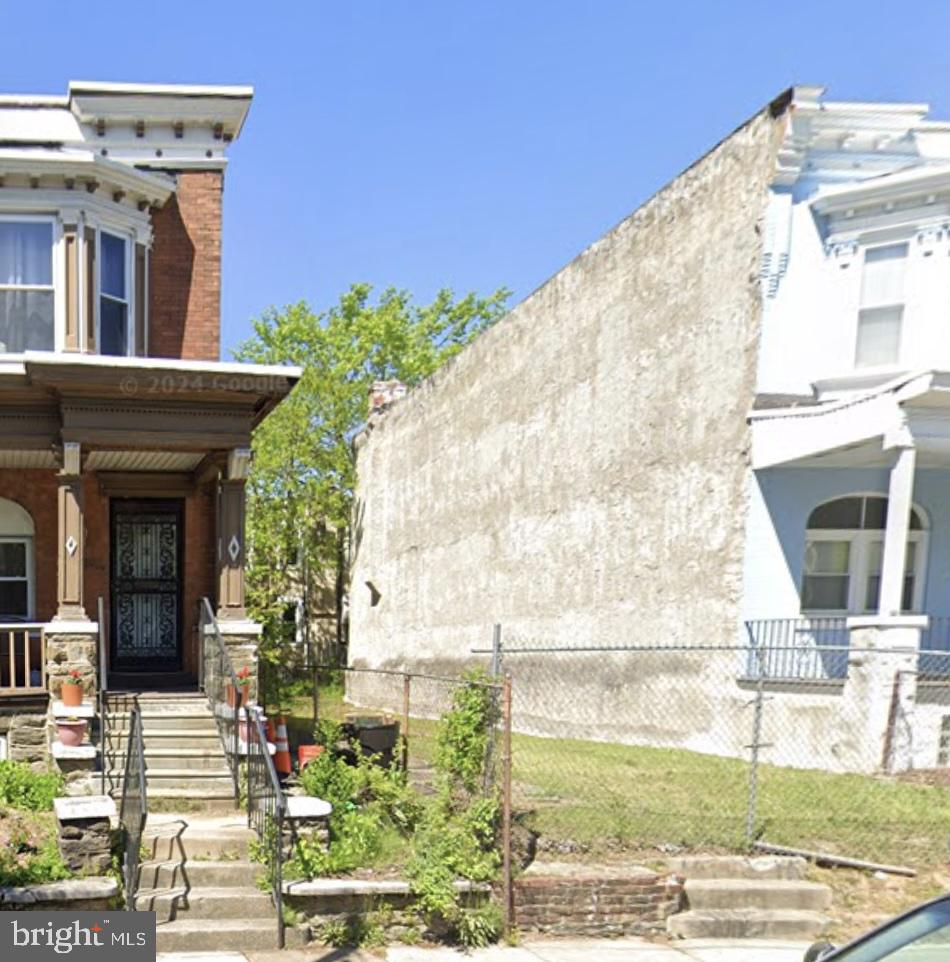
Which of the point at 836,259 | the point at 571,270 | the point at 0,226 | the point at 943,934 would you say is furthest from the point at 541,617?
the point at 943,934

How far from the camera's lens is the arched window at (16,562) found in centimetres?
1125

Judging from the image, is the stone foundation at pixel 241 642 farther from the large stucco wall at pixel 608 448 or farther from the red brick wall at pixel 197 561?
the large stucco wall at pixel 608 448

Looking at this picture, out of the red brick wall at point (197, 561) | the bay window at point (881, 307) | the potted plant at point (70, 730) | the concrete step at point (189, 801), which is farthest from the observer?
the red brick wall at point (197, 561)

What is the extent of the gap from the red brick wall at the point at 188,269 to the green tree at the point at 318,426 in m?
13.0

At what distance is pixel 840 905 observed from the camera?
22.4 feet

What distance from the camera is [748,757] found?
10680 millimetres

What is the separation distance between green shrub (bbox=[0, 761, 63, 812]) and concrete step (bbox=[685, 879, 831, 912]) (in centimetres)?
584

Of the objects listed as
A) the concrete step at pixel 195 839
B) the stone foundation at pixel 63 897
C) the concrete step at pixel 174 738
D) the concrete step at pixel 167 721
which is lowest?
the concrete step at pixel 195 839

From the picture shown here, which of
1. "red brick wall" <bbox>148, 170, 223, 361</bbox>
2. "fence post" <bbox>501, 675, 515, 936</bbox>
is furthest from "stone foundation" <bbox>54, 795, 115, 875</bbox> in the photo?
"red brick wall" <bbox>148, 170, 223, 361</bbox>

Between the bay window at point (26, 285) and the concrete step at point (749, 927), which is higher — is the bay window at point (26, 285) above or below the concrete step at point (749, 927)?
above

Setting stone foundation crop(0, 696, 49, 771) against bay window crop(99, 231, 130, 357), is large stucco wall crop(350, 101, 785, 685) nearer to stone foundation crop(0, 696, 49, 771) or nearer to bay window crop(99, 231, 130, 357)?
bay window crop(99, 231, 130, 357)

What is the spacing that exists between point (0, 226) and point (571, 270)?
29.8 feet

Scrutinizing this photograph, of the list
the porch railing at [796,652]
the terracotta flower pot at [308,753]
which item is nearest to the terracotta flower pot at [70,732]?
the terracotta flower pot at [308,753]

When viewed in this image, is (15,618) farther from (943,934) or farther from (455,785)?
(943,934)
